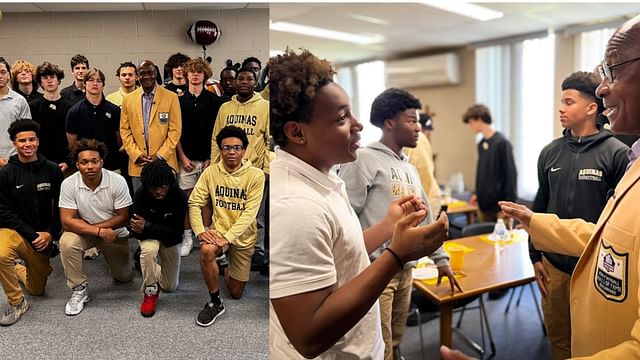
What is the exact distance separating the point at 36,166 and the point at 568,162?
1059 mm

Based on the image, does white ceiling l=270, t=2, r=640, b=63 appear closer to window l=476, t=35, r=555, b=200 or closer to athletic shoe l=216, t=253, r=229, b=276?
window l=476, t=35, r=555, b=200

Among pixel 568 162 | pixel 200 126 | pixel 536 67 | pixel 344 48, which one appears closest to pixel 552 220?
pixel 568 162

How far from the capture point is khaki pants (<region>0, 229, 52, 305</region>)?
A: 0.86 m

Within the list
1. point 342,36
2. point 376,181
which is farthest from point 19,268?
point 342,36

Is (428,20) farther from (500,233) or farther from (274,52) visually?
(274,52)

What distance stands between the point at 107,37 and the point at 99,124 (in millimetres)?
169

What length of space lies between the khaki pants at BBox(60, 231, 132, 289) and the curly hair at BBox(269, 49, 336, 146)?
1.29 feet

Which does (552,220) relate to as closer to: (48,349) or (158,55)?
(158,55)

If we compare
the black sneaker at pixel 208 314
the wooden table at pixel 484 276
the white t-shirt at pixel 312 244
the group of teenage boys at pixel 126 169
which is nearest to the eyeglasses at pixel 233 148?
the group of teenage boys at pixel 126 169

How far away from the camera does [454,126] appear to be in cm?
603

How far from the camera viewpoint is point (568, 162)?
0.96 metres

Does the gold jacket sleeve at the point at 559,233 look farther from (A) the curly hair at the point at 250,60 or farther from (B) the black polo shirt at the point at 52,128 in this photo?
(B) the black polo shirt at the point at 52,128

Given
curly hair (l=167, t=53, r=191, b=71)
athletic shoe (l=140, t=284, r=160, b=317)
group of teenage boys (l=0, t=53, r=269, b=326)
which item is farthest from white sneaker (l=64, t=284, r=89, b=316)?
curly hair (l=167, t=53, r=191, b=71)

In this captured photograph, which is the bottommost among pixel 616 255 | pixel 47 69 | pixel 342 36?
pixel 616 255
